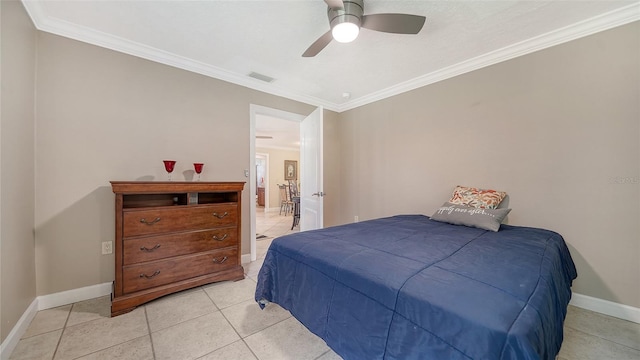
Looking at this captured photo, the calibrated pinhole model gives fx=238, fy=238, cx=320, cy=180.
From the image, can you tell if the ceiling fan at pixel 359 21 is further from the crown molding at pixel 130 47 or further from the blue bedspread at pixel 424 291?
the crown molding at pixel 130 47

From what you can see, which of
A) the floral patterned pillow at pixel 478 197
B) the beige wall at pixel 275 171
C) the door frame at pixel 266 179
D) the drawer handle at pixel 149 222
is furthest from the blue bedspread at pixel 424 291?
the beige wall at pixel 275 171

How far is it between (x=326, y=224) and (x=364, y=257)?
283 cm

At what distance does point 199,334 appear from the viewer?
167 centimetres

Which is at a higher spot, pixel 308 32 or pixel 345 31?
pixel 308 32

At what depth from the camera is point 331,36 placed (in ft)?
6.06

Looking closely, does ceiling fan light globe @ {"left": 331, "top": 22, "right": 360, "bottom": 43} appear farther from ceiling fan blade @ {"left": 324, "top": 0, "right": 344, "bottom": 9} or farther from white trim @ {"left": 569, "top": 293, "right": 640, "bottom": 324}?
white trim @ {"left": 569, "top": 293, "right": 640, "bottom": 324}

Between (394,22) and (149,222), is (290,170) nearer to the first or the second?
(149,222)

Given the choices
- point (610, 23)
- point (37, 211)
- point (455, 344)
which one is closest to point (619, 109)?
point (610, 23)

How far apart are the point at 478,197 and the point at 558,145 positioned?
78 centimetres

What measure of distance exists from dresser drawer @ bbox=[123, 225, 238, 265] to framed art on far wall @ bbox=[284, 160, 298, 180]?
6401 mm

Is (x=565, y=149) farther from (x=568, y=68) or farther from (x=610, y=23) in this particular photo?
(x=610, y=23)

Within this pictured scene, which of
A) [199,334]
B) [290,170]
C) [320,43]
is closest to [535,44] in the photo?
[320,43]

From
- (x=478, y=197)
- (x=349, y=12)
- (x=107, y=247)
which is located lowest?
(x=107, y=247)

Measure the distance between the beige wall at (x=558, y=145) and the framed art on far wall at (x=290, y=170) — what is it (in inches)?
242
